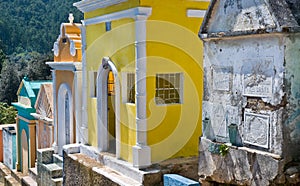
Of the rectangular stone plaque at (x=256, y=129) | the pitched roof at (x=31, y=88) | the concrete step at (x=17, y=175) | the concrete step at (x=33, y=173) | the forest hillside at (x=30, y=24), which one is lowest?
the concrete step at (x=17, y=175)

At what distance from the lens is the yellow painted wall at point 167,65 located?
8414 mm

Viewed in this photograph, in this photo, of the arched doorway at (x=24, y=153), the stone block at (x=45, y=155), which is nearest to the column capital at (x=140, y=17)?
the stone block at (x=45, y=155)

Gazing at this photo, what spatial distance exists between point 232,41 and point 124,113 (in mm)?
3849

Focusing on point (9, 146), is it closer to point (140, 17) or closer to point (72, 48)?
point (72, 48)

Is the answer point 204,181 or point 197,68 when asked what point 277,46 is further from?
point 197,68

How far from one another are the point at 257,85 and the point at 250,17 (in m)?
0.84

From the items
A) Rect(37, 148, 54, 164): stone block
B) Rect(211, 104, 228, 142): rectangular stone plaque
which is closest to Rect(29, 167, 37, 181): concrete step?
Rect(37, 148, 54, 164): stone block

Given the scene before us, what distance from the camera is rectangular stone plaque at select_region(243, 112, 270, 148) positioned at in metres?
5.09

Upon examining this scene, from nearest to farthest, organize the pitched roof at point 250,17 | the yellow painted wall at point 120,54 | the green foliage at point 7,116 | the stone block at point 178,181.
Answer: the pitched roof at point 250,17, the stone block at point 178,181, the yellow painted wall at point 120,54, the green foliage at point 7,116

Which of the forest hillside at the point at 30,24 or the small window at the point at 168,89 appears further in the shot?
the forest hillside at the point at 30,24

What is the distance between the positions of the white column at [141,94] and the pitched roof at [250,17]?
246cm

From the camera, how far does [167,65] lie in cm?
859

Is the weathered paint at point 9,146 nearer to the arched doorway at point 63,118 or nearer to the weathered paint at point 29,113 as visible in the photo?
the weathered paint at point 29,113

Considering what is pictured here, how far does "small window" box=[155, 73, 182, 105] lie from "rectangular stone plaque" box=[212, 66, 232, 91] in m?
2.96
